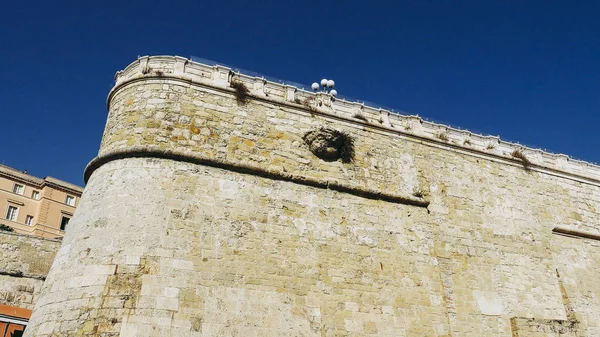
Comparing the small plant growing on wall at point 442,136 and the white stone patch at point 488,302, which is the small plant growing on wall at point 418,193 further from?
the white stone patch at point 488,302

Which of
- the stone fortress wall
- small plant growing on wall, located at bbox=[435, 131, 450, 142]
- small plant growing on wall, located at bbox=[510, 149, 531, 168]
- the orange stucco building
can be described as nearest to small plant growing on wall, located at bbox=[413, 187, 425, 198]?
the stone fortress wall

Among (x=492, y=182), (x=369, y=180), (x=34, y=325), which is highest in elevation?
(x=492, y=182)

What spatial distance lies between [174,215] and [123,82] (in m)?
3.59

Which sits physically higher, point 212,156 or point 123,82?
point 123,82

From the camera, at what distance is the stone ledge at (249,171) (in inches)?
368

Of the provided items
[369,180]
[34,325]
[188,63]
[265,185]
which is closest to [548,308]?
[369,180]

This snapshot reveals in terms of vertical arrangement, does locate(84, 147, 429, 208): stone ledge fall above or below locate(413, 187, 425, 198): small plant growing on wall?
below

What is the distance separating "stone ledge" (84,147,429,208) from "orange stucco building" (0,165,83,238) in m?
23.6

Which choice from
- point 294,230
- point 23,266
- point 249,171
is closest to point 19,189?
point 23,266

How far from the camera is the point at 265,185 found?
32.3 ft

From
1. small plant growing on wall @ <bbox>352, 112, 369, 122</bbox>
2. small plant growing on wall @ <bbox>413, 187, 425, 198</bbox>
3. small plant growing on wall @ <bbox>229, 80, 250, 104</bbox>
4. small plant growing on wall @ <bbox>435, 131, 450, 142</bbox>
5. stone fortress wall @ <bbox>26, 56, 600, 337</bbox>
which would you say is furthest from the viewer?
small plant growing on wall @ <bbox>435, 131, 450, 142</bbox>

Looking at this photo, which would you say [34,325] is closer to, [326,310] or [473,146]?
[326,310]

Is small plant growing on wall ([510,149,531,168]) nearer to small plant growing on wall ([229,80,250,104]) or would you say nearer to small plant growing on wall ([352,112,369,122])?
small plant growing on wall ([352,112,369,122])

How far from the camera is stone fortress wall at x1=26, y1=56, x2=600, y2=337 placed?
8172mm
